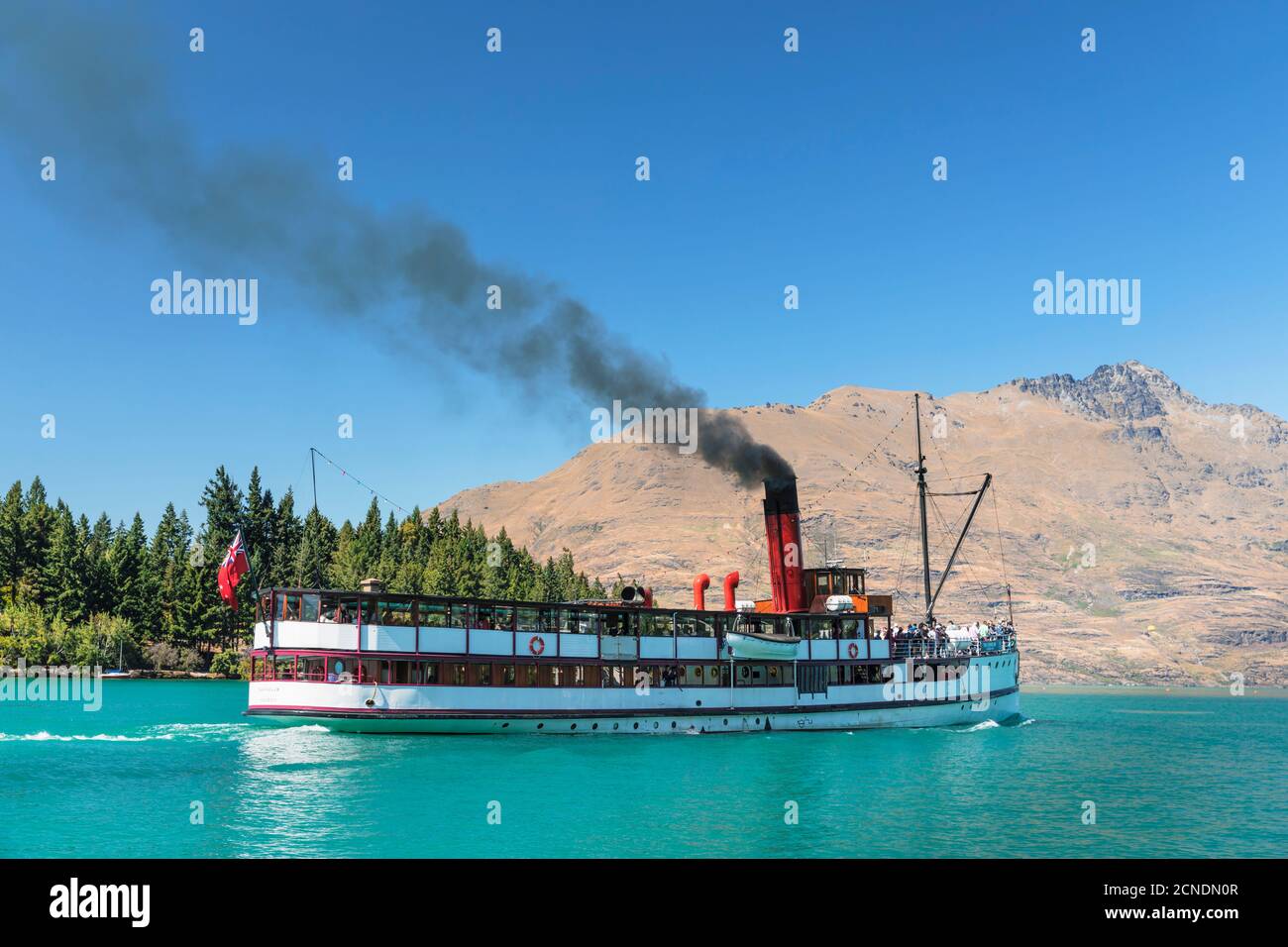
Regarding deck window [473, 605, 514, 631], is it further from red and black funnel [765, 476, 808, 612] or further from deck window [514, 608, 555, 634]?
red and black funnel [765, 476, 808, 612]

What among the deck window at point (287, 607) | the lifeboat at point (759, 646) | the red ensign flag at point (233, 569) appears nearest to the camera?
the red ensign flag at point (233, 569)

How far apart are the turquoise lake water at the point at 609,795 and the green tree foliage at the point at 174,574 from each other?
62.1 meters

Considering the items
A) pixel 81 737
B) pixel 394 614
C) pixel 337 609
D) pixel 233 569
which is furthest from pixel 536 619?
pixel 81 737

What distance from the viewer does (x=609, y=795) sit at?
35.7 metres

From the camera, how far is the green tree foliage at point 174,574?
382 feet

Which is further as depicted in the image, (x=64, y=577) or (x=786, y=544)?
(x=64, y=577)

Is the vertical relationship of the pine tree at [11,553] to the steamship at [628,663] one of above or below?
above

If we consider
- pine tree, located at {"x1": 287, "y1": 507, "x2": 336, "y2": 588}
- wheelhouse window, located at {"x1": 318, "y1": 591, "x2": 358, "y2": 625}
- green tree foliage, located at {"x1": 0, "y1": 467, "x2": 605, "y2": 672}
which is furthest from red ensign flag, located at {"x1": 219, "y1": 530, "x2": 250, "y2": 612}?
pine tree, located at {"x1": 287, "y1": 507, "x2": 336, "y2": 588}

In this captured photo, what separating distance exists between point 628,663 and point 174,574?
94.0 meters

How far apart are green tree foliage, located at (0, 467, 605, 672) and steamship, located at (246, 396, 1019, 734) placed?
194 feet

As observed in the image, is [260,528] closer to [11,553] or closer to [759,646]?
[11,553]

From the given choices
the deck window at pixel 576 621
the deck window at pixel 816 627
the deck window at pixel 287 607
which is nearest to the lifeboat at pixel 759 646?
the deck window at pixel 816 627

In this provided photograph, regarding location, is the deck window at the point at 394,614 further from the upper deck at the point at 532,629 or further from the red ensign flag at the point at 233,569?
the red ensign flag at the point at 233,569
